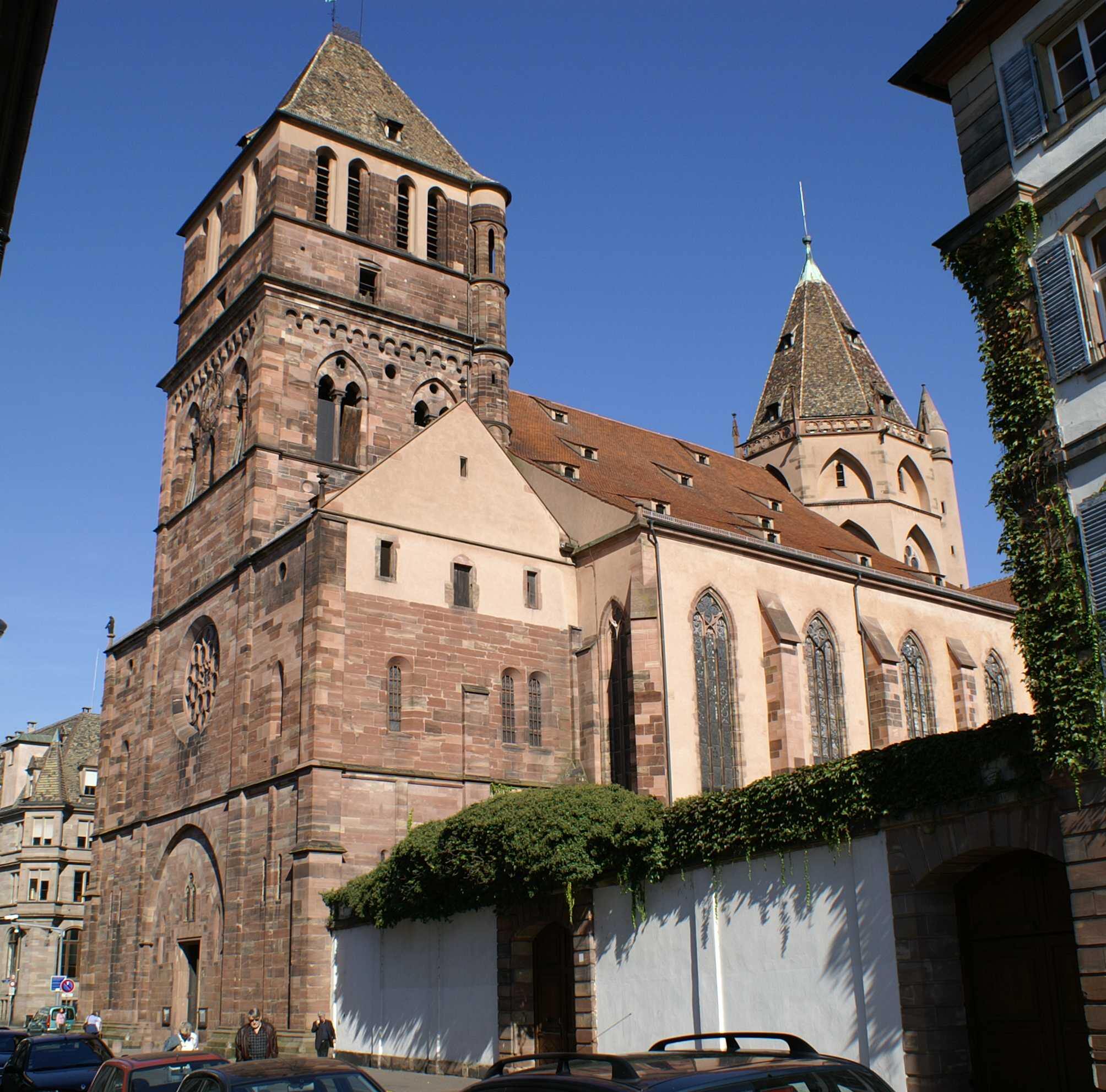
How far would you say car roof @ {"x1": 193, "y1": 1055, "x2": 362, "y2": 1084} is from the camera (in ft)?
25.3

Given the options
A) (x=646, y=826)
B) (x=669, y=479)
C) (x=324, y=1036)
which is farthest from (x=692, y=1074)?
(x=669, y=479)

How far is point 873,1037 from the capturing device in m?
13.6

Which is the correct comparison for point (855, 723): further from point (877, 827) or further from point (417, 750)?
point (877, 827)

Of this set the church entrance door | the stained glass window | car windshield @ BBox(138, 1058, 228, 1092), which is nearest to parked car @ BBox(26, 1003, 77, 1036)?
the church entrance door

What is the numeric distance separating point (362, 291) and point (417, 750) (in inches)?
542

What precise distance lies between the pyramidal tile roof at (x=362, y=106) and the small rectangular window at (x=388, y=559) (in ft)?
45.1

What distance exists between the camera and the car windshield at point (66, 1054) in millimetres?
15492

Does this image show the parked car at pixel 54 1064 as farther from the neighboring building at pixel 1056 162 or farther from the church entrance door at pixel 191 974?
the neighboring building at pixel 1056 162

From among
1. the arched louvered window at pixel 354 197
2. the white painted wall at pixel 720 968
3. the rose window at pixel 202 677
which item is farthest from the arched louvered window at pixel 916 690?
the arched louvered window at pixel 354 197

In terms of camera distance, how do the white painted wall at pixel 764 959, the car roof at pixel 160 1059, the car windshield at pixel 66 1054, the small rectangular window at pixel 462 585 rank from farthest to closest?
the small rectangular window at pixel 462 585, the car windshield at pixel 66 1054, the white painted wall at pixel 764 959, the car roof at pixel 160 1059

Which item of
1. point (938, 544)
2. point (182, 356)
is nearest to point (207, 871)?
point (182, 356)

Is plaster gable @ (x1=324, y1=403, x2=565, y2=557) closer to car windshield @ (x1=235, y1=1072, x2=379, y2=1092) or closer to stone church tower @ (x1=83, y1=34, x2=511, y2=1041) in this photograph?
stone church tower @ (x1=83, y1=34, x2=511, y2=1041)

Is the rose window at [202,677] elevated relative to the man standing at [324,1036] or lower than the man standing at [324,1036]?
elevated

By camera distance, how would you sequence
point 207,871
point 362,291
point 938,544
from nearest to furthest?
point 207,871, point 362,291, point 938,544
